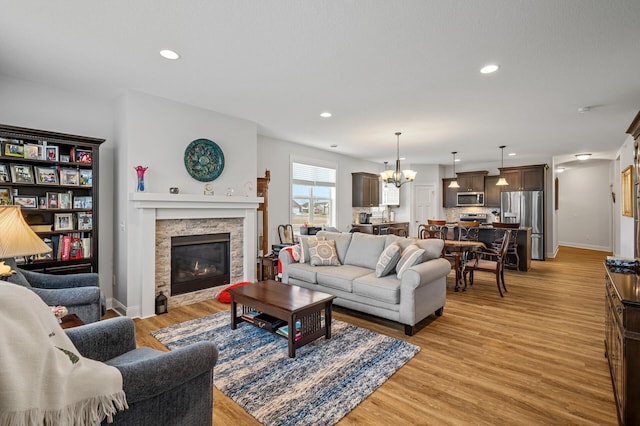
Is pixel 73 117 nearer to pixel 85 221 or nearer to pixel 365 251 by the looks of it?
pixel 85 221

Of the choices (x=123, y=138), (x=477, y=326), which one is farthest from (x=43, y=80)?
(x=477, y=326)

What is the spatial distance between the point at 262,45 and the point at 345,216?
5.79 metres

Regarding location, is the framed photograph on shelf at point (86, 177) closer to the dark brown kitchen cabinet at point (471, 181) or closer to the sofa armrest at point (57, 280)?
the sofa armrest at point (57, 280)

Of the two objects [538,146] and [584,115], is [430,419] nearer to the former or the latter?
[584,115]

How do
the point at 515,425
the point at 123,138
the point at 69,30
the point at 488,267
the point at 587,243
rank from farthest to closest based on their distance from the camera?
the point at 587,243
the point at 488,267
the point at 123,138
the point at 69,30
the point at 515,425

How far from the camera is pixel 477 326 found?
3611mm

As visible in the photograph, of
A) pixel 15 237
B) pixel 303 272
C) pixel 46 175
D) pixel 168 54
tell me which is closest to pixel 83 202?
pixel 46 175

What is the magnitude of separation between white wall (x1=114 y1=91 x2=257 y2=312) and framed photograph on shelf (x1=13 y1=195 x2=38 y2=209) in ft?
2.75

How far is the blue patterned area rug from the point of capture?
84.0 inches

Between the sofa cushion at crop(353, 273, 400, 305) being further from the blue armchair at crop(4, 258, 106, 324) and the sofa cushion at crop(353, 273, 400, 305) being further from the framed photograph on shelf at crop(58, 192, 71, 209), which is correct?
the framed photograph on shelf at crop(58, 192, 71, 209)

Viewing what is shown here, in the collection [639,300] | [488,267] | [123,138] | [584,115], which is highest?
[584,115]

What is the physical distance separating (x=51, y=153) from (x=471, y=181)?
971cm

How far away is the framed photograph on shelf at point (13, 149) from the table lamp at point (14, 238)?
62.4 inches

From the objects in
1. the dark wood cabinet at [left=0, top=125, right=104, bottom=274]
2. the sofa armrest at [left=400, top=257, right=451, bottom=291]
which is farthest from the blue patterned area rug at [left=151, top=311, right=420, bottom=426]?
the dark wood cabinet at [left=0, top=125, right=104, bottom=274]
